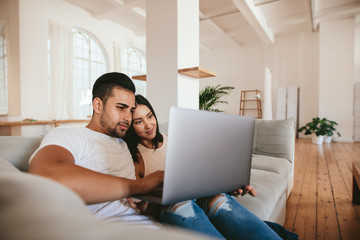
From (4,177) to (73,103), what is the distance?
562 cm

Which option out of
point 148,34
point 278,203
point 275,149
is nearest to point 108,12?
point 148,34

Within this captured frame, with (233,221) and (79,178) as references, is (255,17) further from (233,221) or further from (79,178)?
(79,178)

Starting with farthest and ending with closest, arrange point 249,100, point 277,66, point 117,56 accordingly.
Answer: point 249,100, point 277,66, point 117,56

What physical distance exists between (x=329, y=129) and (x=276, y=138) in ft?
16.1

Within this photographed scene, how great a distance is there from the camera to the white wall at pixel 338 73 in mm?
6172

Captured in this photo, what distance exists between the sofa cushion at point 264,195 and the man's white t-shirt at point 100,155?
657 millimetres

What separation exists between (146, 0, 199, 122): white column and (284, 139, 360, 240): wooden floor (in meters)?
1.50

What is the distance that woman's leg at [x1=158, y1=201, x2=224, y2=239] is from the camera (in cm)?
77

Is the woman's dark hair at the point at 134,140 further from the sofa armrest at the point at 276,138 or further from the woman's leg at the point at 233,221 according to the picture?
the sofa armrest at the point at 276,138

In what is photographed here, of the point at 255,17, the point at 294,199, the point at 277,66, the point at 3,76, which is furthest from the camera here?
the point at 277,66

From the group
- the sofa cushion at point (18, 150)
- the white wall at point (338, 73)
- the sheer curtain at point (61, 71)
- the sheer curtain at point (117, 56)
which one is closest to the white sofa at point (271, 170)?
the sofa cushion at point (18, 150)

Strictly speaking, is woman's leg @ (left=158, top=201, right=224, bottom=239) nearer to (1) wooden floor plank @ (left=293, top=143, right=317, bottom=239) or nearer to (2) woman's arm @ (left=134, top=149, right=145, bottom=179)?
(2) woman's arm @ (left=134, top=149, right=145, bottom=179)

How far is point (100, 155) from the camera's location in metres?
0.88

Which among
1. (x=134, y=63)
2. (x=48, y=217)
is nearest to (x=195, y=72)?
(x=48, y=217)
